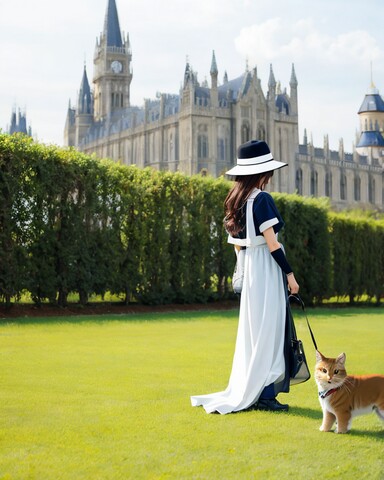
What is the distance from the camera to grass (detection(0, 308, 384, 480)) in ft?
12.1

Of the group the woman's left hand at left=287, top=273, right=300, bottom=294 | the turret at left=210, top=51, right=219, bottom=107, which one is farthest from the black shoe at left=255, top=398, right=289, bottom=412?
the turret at left=210, top=51, right=219, bottom=107

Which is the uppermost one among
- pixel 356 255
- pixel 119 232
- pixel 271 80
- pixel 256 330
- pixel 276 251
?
pixel 271 80

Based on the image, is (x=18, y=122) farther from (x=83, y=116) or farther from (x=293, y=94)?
(x=293, y=94)

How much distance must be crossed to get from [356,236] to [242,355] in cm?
1891

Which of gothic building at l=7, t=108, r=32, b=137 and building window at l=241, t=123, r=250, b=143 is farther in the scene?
gothic building at l=7, t=108, r=32, b=137

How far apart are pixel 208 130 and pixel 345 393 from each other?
67.9 m

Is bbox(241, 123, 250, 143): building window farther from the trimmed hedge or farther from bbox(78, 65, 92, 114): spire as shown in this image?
the trimmed hedge

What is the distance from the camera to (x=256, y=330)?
17.3ft


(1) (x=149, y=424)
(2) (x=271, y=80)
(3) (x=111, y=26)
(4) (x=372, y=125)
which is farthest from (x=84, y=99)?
(1) (x=149, y=424)

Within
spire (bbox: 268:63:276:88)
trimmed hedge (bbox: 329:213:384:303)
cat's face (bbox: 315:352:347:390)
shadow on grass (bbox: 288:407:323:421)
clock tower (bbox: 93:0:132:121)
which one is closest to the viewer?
cat's face (bbox: 315:352:347:390)

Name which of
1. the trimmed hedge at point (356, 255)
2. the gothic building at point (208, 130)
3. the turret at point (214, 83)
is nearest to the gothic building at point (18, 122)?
the gothic building at point (208, 130)

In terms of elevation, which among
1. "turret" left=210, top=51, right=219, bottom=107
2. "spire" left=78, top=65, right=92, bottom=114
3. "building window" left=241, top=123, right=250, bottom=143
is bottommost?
"building window" left=241, top=123, right=250, bottom=143

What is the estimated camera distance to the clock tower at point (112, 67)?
9694 centimetres

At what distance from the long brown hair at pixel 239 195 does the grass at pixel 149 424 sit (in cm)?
157
